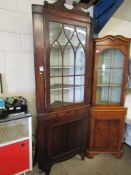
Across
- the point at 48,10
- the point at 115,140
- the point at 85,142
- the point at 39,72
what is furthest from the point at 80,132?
the point at 48,10

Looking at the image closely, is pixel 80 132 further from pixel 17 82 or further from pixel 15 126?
pixel 17 82

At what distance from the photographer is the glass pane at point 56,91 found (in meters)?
1.86

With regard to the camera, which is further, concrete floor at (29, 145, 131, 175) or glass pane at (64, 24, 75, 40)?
concrete floor at (29, 145, 131, 175)

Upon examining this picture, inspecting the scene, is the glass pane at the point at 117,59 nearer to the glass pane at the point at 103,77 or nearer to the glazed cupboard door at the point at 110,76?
the glazed cupboard door at the point at 110,76

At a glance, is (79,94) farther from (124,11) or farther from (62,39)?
(124,11)

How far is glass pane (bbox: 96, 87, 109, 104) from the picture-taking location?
2.25m

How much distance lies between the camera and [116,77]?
2.23 m

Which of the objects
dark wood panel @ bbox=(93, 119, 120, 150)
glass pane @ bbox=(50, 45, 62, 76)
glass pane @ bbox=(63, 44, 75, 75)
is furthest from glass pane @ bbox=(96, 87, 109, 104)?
glass pane @ bbox=(50, 45, 62, 76)

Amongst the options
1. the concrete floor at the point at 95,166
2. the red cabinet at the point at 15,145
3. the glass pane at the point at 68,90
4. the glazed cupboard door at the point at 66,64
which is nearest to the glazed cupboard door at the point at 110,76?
the glazed cupboard door at the point at 66,64

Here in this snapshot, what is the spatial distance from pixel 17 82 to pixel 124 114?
5.26 feet

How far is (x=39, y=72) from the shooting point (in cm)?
164

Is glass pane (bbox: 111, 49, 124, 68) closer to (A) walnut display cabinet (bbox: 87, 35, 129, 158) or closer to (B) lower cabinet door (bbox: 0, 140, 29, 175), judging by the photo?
(A) walnut display cabinet (bbox: 87, 35, 129, 158)

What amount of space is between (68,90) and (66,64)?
355 millimetres

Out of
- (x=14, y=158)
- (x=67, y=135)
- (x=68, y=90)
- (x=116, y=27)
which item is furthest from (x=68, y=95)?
(x=116, y=27)
